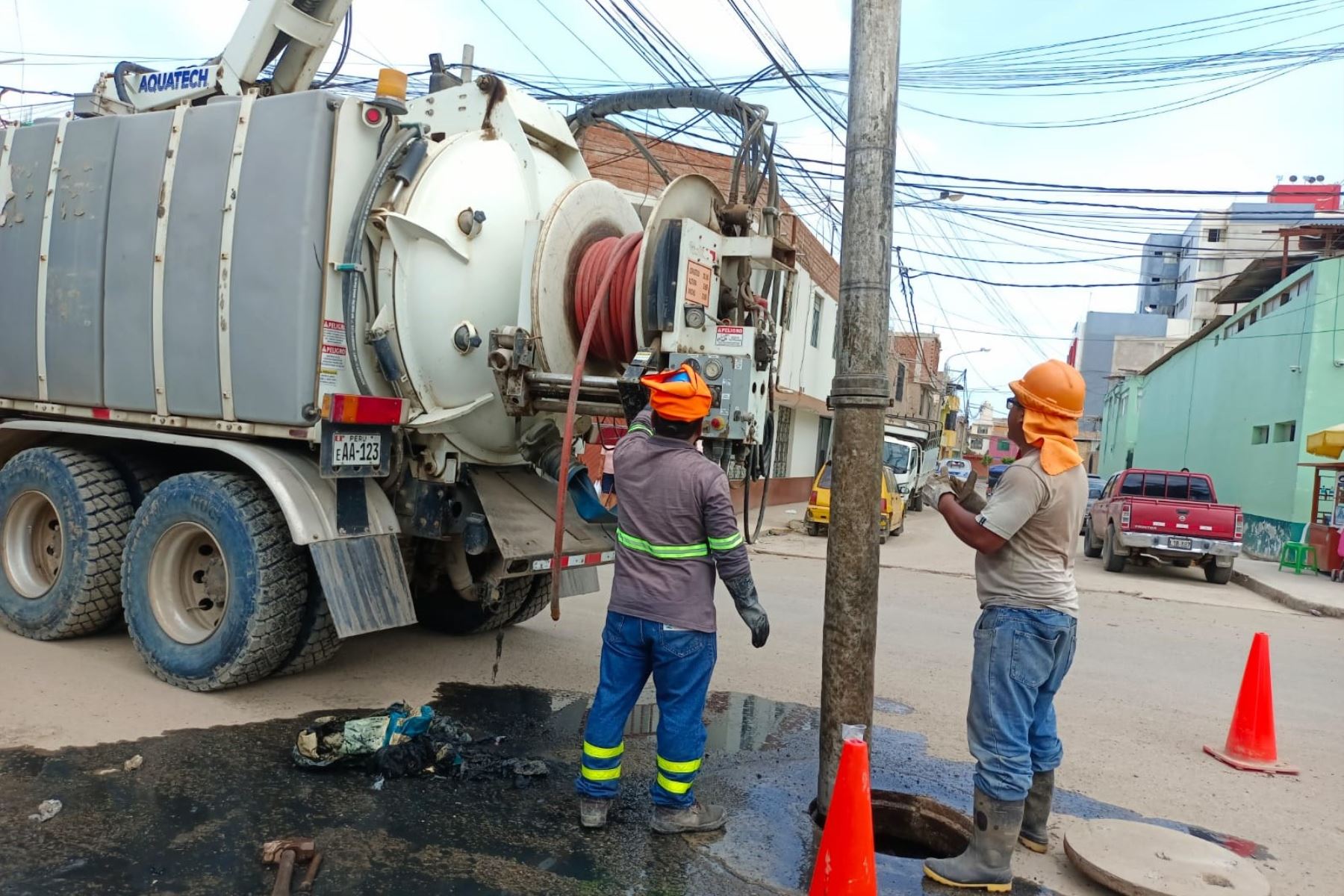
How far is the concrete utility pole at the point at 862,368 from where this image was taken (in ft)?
12.0

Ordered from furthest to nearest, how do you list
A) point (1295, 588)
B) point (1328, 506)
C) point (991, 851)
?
point (1328, 506) < point (1295, 588) < point (991, 851)

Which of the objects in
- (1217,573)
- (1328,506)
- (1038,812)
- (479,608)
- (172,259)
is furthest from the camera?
(1328,506)

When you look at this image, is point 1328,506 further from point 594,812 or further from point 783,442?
point 594,812

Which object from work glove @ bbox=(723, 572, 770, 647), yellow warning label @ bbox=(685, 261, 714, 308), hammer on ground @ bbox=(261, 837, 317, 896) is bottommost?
hammer on ground @ bbox=(261, 837, 317, 896)

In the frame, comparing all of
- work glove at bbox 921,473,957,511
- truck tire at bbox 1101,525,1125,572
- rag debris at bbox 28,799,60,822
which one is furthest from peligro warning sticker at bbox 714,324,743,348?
truck tire at bbox 1101,525,1125,572

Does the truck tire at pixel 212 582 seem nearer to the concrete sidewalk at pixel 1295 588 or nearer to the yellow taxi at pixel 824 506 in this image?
the concrete sidewalk at pixel 1295 588

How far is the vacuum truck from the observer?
472cm

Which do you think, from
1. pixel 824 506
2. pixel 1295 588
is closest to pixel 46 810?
pixel 824 506

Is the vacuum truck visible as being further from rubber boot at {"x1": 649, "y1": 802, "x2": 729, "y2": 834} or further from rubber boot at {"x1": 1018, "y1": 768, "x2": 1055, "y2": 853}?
rubber boot at {"x1": 1018, "y1": 768, "x2": 1055, "y2": 853}

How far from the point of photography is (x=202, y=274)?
501cm

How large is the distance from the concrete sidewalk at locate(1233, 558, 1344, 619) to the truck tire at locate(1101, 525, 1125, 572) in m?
1.68

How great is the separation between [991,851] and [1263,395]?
66.3 ft

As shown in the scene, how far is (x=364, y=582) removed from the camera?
4.77 m

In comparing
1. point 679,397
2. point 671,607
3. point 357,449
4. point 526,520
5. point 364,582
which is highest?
point 679,397
